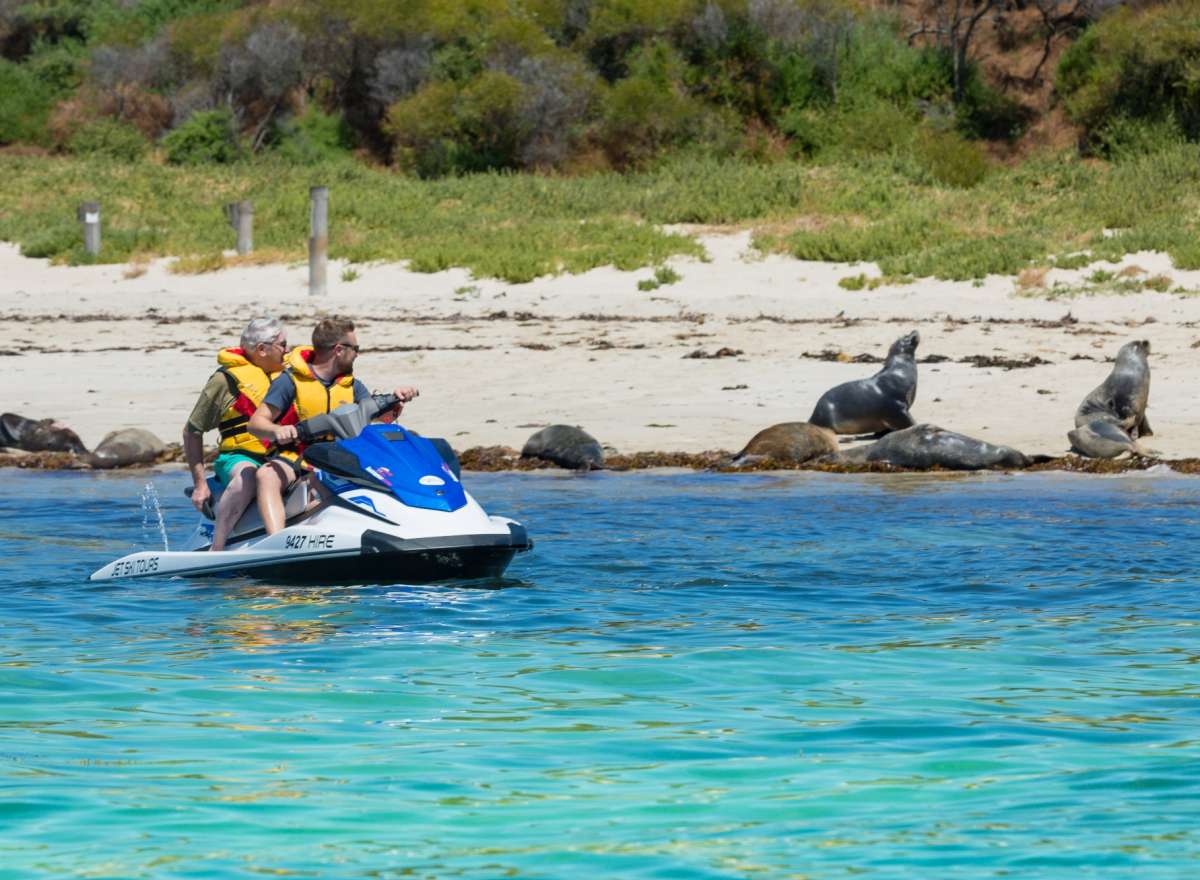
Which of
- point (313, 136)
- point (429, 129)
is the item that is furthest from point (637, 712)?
point (313, 136)

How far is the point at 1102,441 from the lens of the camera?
46.7 ft

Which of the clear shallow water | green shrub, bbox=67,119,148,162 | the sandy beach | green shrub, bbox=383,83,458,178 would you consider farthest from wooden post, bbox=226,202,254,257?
the clear shallow water

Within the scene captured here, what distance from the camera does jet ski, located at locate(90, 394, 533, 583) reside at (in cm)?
870

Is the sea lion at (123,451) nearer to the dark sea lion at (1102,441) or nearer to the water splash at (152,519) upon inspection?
the water splash at (152,519)

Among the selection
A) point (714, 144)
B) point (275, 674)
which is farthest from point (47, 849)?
point (714, 144)

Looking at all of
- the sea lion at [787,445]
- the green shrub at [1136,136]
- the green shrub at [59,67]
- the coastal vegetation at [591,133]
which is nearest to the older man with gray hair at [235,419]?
the sea lion at [787,445]

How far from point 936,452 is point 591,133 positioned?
26732 millimetres

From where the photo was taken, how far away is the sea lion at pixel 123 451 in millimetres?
14969

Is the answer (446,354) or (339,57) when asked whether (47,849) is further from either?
(339,57)

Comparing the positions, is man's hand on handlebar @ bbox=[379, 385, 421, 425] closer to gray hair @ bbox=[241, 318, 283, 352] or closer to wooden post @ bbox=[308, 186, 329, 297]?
gray hair @ bbox=[241, 318, 283, 352]

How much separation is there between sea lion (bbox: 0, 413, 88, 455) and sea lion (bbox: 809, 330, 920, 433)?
→ 612 centimetres

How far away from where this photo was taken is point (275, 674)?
7176mm

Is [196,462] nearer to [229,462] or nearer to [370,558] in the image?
[229,462]

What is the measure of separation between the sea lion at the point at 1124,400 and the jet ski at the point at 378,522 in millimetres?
7264
